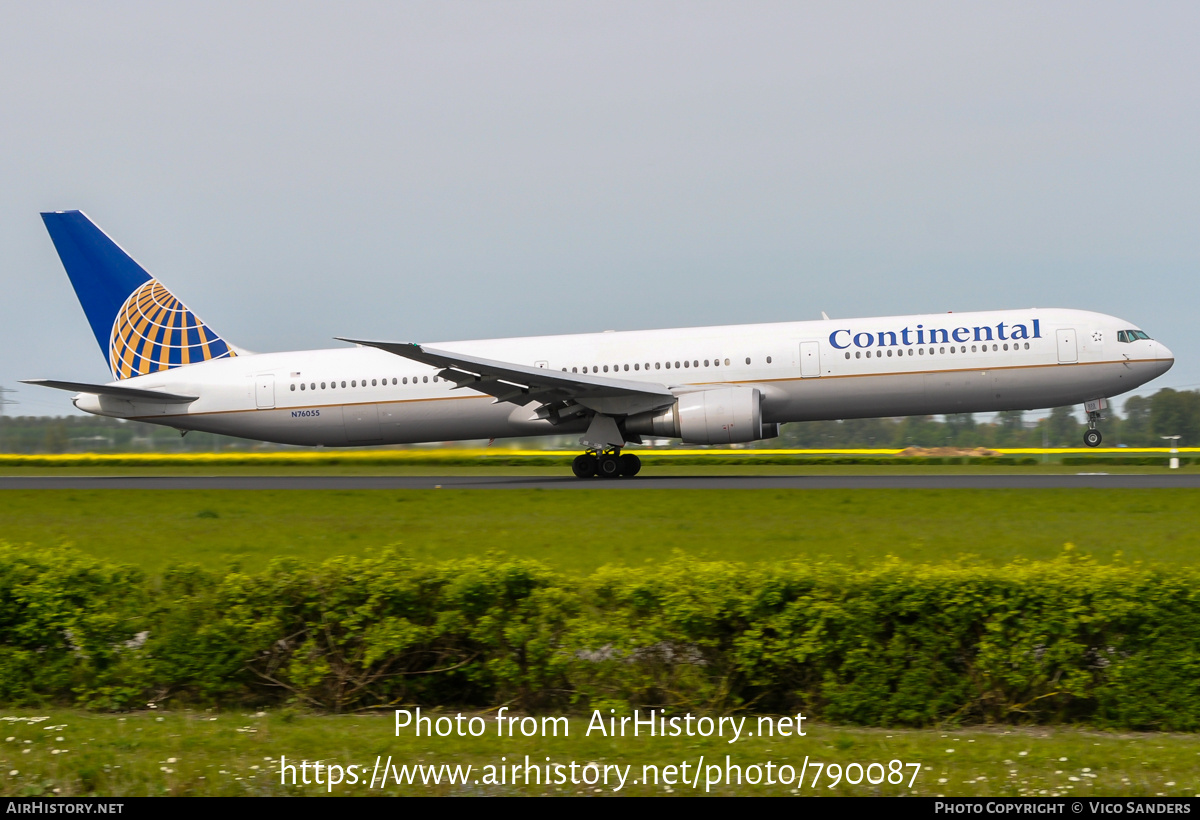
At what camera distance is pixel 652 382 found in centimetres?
2609

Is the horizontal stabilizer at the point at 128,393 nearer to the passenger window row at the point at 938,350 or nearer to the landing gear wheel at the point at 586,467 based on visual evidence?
the landing gear wheel at the point at 586,467

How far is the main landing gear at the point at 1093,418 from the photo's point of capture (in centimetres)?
2538

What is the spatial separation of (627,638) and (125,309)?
27651 millimetres

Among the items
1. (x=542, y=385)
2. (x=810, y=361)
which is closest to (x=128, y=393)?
(x=542, y=385)

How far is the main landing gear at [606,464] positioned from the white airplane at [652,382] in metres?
0.04

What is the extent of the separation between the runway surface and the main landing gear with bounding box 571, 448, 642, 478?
385 millimetres

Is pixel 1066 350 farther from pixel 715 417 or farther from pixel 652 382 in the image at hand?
pixel 652 382

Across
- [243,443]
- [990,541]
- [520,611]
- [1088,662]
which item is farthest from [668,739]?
[243,443]

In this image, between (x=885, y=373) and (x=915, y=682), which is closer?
(x=915, y=682)

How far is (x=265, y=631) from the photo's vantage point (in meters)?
7.57

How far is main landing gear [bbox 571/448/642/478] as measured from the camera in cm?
2595
